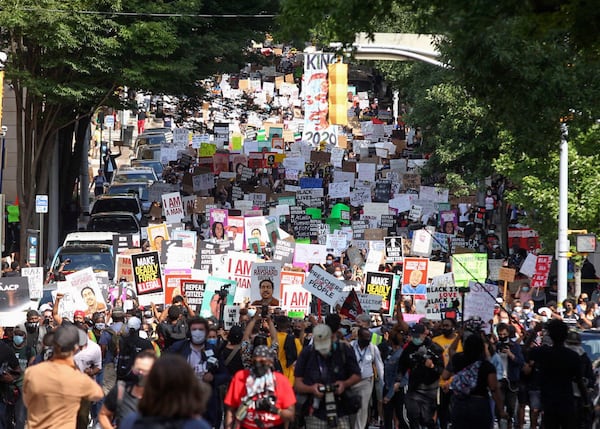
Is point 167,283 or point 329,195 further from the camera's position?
point 329,195

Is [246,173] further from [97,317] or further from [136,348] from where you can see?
[136,348]

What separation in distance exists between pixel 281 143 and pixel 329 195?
23.3 metres

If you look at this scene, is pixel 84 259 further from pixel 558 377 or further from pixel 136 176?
pixel 136 176

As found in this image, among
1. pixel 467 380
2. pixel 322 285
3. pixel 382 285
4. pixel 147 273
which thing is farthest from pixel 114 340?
pixel 382 285

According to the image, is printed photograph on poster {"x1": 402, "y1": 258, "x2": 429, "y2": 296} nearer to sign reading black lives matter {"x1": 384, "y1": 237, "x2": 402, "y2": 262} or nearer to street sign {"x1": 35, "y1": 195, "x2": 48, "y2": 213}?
sign reading black lives matter {"x1": 384, "y1": 237, "x2": 402, "y2": 262}

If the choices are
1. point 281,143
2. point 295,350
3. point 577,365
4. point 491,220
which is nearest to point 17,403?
point 295,350

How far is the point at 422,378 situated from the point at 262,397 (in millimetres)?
4687

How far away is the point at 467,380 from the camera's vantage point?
1212 cm

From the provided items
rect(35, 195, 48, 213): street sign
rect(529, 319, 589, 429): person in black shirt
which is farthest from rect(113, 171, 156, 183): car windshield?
rect(529, 319, 589, 429): person in black shirt

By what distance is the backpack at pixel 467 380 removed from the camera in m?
12.1

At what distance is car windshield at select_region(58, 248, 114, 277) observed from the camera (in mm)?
28875

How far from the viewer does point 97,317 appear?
18328 millimetres

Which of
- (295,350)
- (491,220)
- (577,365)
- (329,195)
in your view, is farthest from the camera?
(491,220)

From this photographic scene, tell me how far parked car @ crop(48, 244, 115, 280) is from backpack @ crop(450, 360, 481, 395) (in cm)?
1698
